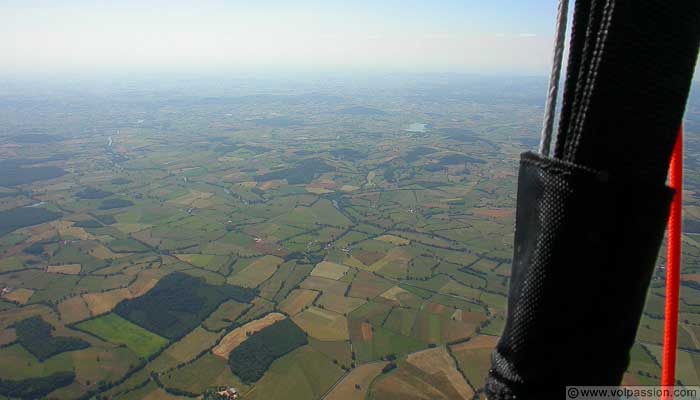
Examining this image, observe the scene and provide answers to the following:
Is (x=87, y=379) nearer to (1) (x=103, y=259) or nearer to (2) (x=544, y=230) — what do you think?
(1) (x=103, y=259)

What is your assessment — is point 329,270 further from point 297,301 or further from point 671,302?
point 671,302

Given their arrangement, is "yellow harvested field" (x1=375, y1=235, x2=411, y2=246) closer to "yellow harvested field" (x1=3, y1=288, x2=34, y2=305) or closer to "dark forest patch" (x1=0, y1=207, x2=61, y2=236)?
"yellow harvested field" (x1=3, y1=288, x2=34, y2=305)

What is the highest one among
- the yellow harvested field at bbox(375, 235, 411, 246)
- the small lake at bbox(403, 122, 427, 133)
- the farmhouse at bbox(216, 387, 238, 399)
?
the small lake at bbox(403, 122, 427, 133)

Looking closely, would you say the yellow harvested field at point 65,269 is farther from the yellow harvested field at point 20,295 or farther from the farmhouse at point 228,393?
the farmhouse at point 228,393

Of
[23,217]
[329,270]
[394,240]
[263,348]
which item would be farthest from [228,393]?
[23,217]

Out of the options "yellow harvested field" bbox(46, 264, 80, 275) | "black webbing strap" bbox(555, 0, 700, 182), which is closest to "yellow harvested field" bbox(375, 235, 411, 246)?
"yellow harvested field" bbox(46, 264, 80, 275)

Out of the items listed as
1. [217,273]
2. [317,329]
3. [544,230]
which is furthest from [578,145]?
[217,273]
